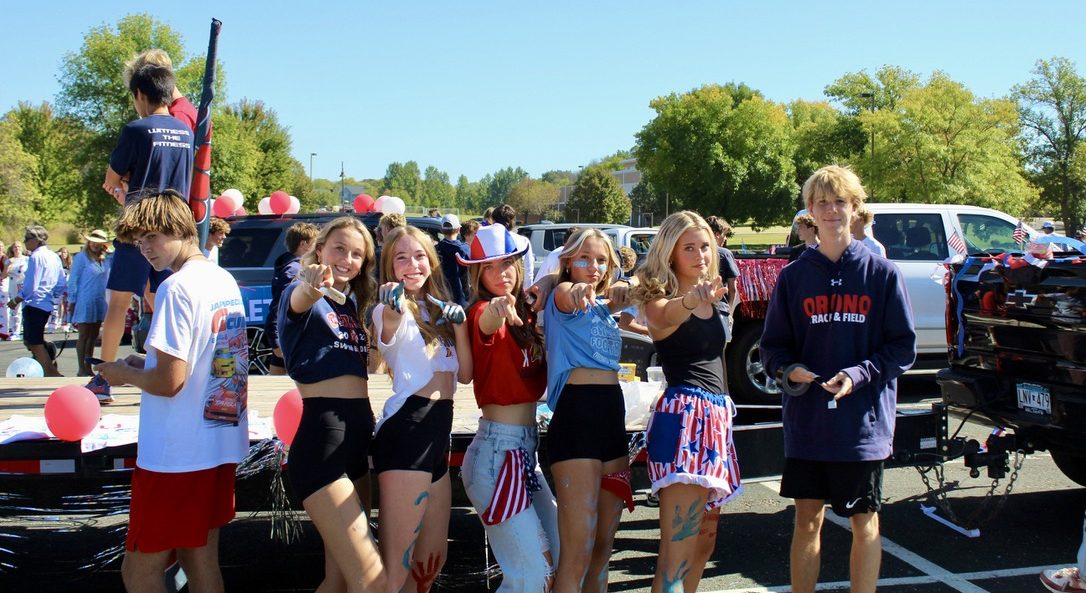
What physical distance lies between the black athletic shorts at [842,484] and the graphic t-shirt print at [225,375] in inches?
89.0

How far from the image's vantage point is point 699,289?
323 cm

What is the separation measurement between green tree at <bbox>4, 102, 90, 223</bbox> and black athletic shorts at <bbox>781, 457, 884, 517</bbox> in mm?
45661

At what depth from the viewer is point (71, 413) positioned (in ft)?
12.2

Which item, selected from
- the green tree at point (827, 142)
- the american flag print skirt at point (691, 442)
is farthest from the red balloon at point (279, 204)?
the green tree at point (827, 142)

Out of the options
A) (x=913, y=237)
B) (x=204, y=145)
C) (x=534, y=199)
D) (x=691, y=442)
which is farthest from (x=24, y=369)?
(x=534, y=199)

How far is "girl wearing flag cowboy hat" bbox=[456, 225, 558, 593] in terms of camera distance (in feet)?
10.7

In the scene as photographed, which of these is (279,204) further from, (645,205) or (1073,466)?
(645,205)

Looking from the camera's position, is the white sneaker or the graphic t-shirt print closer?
the graphic t-shirt print

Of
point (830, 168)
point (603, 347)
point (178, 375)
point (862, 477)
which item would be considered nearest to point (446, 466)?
Answer: point (603, 347)

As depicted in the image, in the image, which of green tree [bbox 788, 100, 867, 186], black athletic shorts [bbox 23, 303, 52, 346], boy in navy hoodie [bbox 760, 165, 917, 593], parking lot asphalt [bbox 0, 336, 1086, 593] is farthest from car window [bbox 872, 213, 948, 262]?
green tree [bbox 788, 100, 867, 186]

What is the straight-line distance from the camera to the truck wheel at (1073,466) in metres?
5.77

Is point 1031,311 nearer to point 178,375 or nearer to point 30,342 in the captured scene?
point 178,375

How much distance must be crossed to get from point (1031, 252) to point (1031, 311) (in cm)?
40

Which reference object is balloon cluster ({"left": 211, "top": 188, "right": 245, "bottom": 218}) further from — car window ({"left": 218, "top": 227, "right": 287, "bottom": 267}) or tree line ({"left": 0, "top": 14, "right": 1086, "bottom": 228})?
tree line ({"left": 0, "top": 14, "right": 1086, "bottom": 228})
